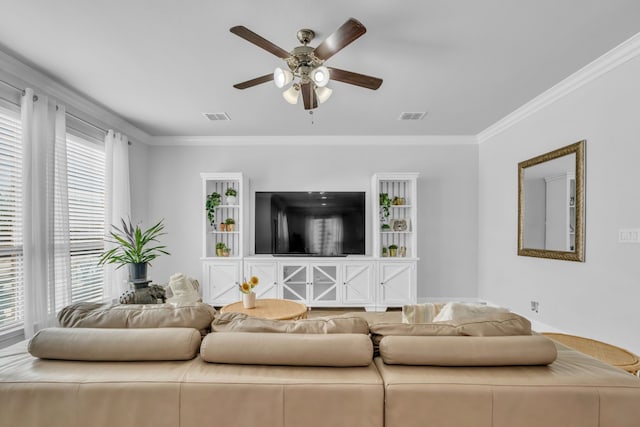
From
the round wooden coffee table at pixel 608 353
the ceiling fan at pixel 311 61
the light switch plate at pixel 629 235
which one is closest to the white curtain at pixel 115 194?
the ceiling fan at pixel 311 61

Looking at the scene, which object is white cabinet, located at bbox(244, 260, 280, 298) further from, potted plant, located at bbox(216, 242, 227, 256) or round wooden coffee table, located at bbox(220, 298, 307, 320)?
round wooden coffee table, located at bbox(220, 298, 307, 320)

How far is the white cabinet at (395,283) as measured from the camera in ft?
15.4

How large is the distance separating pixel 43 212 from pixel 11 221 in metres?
0.25

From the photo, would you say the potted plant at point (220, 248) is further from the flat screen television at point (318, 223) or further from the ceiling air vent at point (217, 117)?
the ceiling air vent at point (217, 117)

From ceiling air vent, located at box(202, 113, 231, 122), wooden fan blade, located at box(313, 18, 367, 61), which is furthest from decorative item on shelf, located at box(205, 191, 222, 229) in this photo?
wooden fan blade, located at box(313, 18, 367, 61)

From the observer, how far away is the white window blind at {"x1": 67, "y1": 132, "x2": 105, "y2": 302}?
11.7 feet

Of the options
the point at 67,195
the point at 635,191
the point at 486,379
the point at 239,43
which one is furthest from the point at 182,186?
the point at 635,191

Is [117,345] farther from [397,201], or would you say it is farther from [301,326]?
[397,201]

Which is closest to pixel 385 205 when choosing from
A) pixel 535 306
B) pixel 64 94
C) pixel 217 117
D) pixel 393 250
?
pixel 393 250

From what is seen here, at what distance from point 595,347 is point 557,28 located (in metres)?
2.08

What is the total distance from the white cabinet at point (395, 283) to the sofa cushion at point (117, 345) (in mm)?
3511

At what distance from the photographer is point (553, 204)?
3.49m

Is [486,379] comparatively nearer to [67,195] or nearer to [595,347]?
[595,347]

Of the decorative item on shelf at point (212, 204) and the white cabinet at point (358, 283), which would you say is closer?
the white cabinet at point (358, 283)
